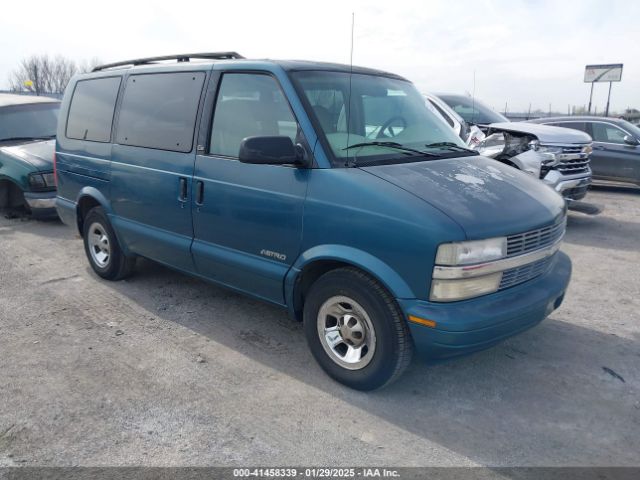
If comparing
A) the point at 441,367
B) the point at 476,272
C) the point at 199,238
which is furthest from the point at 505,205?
the point at 199,238

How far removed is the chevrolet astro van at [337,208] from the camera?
2.96m

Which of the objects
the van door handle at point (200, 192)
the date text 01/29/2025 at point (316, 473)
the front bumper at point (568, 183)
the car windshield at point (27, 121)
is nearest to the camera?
the date text 01/29/2025 at point (316, 473)

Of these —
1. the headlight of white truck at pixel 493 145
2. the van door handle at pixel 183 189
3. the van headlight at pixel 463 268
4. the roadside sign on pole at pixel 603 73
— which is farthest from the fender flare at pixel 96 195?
the roadside sign on pole at pixel 603 73

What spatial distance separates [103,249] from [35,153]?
354cm

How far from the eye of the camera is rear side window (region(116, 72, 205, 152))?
4148 millimetres

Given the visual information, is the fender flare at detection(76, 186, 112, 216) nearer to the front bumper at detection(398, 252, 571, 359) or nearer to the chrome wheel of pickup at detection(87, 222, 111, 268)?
the chrome wheel of pickup at detection(87, 222, 111, 268)

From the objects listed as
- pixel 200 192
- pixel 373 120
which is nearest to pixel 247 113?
pixel 200 192

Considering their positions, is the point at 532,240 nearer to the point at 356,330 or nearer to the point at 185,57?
the point at 356,330

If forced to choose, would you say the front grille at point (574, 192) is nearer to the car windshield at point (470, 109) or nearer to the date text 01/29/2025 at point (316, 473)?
the car windshield at point (470, 109)

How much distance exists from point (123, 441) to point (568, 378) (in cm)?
289

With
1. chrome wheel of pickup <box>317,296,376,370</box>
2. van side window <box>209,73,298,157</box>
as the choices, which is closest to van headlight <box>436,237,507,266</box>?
chrome wheel of pickup <box>317,296,376,370</box>

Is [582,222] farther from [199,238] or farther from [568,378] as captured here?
[199,238]

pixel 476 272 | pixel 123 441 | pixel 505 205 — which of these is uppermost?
pixel 505 205

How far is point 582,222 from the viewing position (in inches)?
326
